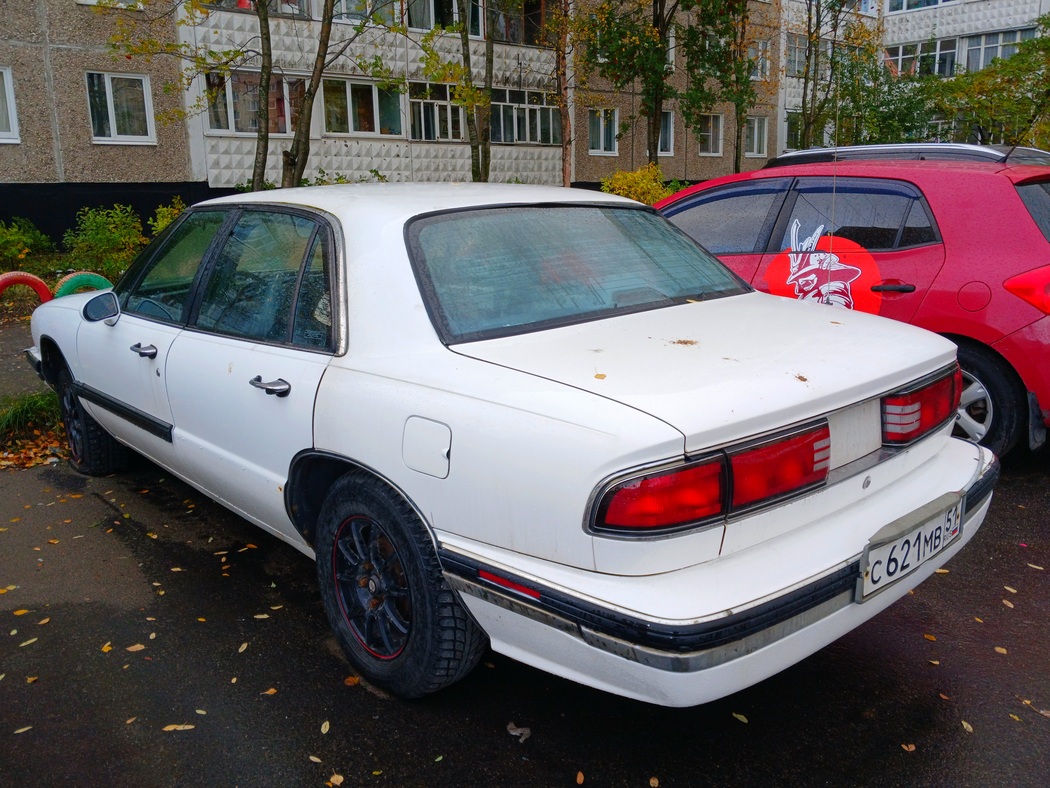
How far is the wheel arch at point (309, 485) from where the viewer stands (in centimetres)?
291

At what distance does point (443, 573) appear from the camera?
2.43 m

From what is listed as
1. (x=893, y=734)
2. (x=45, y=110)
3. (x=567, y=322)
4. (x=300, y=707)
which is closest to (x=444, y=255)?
(x=567, y=322)

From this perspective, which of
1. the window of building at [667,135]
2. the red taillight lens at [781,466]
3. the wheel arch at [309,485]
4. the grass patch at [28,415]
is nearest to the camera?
the red taillight lens at [781,466]

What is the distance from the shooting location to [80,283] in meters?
7.94

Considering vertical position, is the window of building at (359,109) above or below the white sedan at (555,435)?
above

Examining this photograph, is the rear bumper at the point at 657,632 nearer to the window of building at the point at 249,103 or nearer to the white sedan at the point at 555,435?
the white sedan at the point at 555,435

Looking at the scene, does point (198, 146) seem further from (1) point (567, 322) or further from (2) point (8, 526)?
(1) point (567, 322)

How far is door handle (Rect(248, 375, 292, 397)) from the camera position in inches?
116

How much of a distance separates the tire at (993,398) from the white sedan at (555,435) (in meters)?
1.84

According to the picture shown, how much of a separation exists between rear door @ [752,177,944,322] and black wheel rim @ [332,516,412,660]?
125 inches

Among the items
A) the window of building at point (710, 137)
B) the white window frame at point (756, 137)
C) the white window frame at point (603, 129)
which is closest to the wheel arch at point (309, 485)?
the white window frame at point (603, 129)

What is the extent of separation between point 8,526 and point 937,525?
4.29 metres

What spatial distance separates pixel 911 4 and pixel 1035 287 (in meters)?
39.4

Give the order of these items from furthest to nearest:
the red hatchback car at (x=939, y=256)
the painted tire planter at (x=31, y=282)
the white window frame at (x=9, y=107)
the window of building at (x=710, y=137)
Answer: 1. the window of building at (x=710, y=137)
2. the white window frame at (x=9, y=107)
3. the painted tire planter at (x=31, y=282)
4. the red hatchback car at (x=939, y=256)
